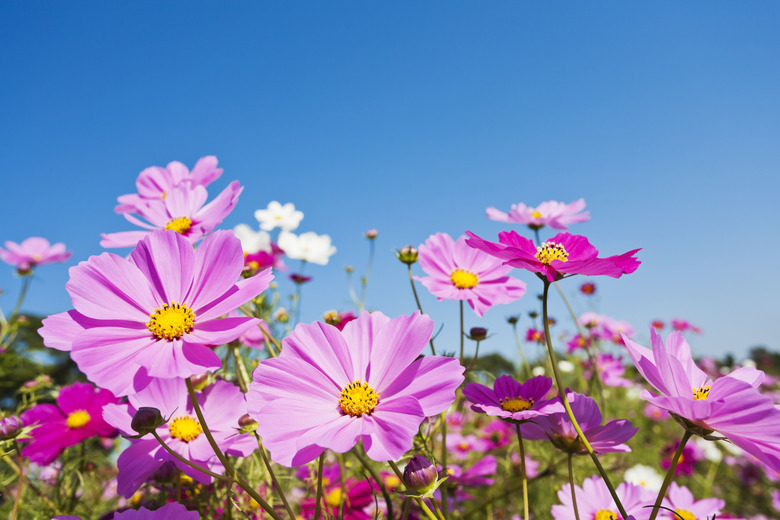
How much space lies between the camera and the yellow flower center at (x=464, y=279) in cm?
80

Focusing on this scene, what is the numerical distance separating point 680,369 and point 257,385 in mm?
390

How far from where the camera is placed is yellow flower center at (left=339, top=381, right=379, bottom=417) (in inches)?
18.8

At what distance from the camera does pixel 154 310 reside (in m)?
0.52

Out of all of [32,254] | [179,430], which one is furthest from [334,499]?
[32,254]

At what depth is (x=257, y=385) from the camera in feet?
1.52

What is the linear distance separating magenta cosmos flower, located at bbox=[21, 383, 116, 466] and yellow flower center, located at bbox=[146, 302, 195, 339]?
40cm

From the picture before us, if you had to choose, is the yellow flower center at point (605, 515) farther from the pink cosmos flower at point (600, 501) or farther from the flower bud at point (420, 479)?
the flower bud at point (420, 479)

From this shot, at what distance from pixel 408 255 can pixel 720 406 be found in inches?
20.4

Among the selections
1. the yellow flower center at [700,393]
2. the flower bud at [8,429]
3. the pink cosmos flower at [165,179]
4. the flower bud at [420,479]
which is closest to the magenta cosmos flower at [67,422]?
the flower bud at [8,429]

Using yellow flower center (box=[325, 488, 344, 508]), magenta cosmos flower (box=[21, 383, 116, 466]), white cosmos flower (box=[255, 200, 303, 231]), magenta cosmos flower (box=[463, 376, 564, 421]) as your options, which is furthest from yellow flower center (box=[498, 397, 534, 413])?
white cosmos flower (box=[255, 200, 303, 231])

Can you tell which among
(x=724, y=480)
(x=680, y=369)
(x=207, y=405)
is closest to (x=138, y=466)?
(x=207, y=405)

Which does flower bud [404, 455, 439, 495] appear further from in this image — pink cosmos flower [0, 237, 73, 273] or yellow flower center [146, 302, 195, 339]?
pink cosmos flower [0, 237, 73, 273]

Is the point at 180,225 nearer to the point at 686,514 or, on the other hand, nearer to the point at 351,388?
the point at 351,388

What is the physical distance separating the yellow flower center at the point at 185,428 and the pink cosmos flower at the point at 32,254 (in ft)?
6.89
